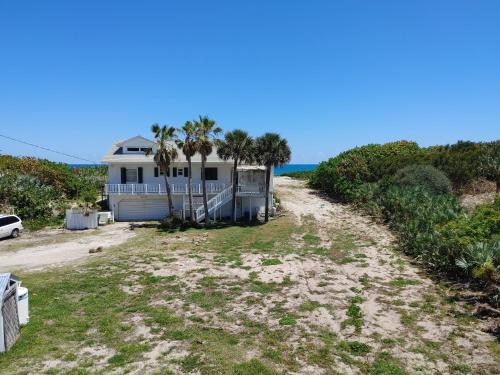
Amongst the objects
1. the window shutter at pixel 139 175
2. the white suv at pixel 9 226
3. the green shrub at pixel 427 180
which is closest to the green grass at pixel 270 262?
the green shrub at pixel 427 180

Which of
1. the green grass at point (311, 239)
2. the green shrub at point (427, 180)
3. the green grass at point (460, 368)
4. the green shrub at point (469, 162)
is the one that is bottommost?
the green grass at point (460, 368)

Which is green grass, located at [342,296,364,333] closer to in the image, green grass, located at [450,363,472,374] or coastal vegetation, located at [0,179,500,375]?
coastal vegetation, located at [0,179,500,375]

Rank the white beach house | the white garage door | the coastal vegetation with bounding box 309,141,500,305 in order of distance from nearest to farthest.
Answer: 1. the coastal vegetation with bounding box 309,141,500,305
2. the white beach house
3. the white garage door

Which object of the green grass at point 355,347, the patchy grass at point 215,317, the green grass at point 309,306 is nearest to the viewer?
the patchy grass at point 215,317

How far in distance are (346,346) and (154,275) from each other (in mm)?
8914

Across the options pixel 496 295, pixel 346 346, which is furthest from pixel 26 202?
pixel 496 295

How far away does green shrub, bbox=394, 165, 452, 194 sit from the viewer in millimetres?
28875

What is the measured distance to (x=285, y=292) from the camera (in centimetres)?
1423

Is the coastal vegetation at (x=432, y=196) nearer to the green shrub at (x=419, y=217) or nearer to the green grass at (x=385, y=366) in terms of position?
the green shrub at (x=419, y=217)

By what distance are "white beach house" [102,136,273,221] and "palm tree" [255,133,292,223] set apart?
3777 mm

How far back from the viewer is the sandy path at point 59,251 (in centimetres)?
1830

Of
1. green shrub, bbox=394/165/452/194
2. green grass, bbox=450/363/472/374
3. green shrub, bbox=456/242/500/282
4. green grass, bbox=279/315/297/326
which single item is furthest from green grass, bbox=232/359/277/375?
green shrub, bbox=394/165/452/194

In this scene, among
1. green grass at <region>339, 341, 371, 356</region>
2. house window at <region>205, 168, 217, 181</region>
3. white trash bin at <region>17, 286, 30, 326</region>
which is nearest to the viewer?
green grass at <region>339, 341, 371, 356</region>

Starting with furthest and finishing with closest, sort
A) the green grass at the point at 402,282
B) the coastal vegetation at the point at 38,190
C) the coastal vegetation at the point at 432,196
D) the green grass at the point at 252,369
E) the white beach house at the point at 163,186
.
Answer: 1. the white beach house at the point at 163,186
2. the coastal vegetation at the point at 38,190
3. the coastal vegetation at the point at 432,196
4. the green grass at the point at 402,282
5. the green grass at the point at 252,369
